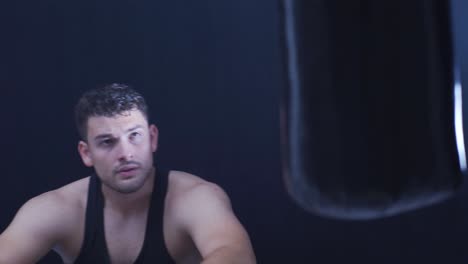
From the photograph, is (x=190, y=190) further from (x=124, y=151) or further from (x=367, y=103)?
(x=367, y=103)

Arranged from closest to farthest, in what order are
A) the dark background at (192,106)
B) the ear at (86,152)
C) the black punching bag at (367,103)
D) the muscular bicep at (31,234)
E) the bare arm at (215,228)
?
the black punching bag at (367,103)
the bare arm at (215,228)
the muscular bicep at (31,234)
the ear at (86,152)
the dark background at (192,106)

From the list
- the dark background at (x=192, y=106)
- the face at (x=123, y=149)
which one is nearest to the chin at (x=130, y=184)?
the face at (x=123, y=149)

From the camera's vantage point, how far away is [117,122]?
1.27 metres

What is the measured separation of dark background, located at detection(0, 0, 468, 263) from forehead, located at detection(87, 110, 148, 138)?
24.3 inches

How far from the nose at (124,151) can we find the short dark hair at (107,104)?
63 mm

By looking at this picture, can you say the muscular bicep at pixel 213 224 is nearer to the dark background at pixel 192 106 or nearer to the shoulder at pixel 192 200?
the shoulder at pixel 192 200

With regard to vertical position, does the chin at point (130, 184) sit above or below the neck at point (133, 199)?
above

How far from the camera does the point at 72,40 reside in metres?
1.89

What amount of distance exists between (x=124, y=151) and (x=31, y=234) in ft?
0.83

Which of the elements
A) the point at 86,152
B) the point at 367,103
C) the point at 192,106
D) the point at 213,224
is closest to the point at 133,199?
the point at 86,152

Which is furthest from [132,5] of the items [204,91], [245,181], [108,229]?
[108,229]

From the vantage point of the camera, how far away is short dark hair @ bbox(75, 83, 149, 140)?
1279 millimetres

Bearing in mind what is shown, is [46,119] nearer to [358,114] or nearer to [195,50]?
[195,50]

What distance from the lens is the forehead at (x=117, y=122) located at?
1.27 m
